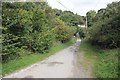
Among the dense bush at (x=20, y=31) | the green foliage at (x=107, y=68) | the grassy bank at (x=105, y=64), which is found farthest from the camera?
the dense bush at (x=20, y=31)

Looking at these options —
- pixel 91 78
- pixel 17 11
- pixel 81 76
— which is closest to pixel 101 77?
pixel 91 78

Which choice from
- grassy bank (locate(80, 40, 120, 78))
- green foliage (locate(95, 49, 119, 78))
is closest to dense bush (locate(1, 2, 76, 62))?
grassy bank (locate(80, 40, 120, 78))

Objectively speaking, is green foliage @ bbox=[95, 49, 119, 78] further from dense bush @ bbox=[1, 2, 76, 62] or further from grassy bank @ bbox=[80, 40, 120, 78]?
dense bush @ bbox=[1, 2, 76, 62]

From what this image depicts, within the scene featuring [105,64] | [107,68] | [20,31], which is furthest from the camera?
[20,31]

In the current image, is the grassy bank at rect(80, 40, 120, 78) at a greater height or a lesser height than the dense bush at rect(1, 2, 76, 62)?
lesser

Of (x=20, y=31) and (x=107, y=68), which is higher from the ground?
(x=20, y=31)

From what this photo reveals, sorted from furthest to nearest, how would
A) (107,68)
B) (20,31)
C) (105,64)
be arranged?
(20,31)
(105,64)
(107,68)

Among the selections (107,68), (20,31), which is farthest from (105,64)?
(20,31)

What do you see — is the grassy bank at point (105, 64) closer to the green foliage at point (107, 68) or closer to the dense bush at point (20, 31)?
the green foliage at point (107, 68)

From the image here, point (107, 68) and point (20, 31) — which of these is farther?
point (20, 31)

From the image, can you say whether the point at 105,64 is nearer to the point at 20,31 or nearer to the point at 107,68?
the point at 107,68

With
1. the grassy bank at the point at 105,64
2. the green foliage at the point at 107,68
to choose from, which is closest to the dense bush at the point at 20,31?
the grassy bank at the point at 105,64

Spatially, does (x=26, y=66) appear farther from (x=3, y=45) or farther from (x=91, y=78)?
(x=91, y=78)

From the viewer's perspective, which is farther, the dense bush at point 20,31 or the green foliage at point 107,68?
the dense bush at point 20,31
